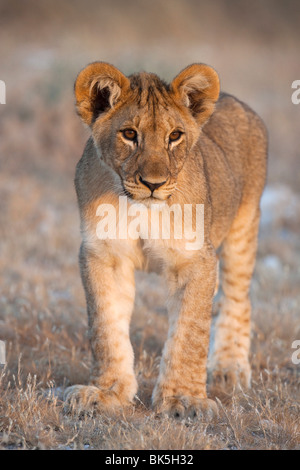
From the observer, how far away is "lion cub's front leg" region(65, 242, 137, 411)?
4113 mm

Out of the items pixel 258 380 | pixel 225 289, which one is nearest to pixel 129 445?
pixel 258 380

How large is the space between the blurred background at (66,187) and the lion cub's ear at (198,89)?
173 cm

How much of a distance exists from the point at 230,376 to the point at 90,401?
4.53 ft

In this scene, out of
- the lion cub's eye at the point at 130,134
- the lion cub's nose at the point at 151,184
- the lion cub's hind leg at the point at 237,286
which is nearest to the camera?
the lion cub's nose at the point at 151,184

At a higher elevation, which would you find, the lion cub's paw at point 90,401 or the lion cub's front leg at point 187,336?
the lion cub's front leg at point 187,336

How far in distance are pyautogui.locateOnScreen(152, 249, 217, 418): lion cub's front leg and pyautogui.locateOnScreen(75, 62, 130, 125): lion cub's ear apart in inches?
35.9

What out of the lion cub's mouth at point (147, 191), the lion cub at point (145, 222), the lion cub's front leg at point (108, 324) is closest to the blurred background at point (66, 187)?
the lion cub's front leg at point (108, 324)

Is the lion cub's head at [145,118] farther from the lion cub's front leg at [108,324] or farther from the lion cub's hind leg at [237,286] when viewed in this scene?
the lion cub's hind leg at [237,286]

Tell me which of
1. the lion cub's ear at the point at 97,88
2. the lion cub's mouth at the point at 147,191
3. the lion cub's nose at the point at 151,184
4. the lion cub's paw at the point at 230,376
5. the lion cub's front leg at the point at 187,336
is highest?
the lion cub's ear at the point at 97,88

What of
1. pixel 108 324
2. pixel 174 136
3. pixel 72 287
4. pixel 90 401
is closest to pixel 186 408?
pixel 90 401

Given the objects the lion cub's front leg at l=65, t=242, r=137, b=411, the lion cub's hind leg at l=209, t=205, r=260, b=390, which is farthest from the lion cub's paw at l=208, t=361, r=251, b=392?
the lion cub's front leg at l=65, t=242, r=137, b=411

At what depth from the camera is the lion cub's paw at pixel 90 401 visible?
3.88 meters

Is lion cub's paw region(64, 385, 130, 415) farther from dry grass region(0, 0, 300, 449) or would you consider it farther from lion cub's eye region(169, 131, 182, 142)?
lion cub's eye region(169, 131, 182, 142)

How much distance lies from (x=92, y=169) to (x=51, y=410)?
1.28 meters
